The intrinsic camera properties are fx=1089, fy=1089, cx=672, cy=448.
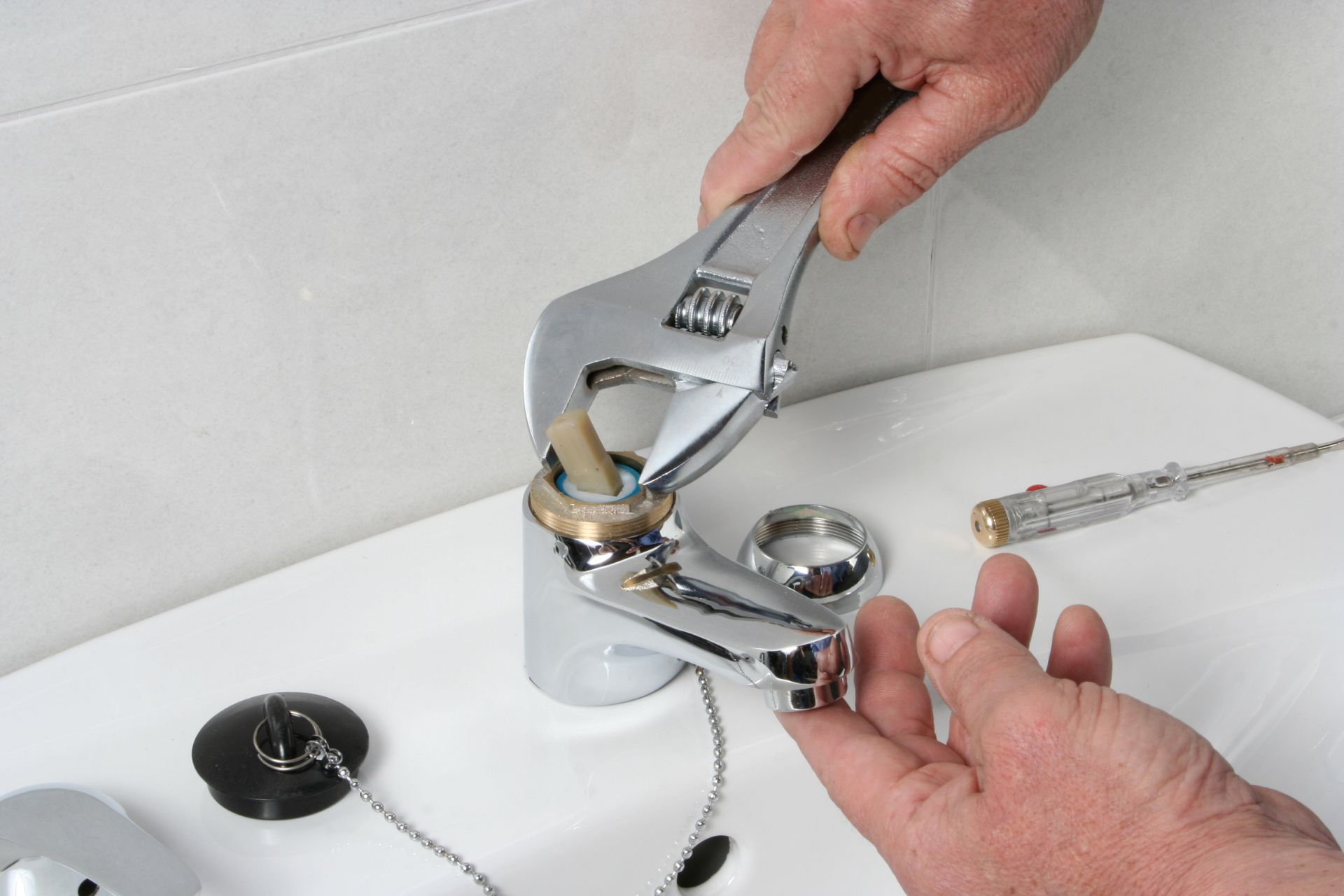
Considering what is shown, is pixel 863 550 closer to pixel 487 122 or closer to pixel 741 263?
pixel 741 263

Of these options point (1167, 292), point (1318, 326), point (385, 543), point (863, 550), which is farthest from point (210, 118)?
point (1318, 326)

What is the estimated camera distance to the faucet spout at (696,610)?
1.37 ft

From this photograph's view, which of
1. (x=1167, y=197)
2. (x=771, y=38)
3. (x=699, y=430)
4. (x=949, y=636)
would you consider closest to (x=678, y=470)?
(x=699, y=430)

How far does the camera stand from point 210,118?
462 mm

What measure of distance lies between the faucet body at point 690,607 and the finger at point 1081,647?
0.33 feet

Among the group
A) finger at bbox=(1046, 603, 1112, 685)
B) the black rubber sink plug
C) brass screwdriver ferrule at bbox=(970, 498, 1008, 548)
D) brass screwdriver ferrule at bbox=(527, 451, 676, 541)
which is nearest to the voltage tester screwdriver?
brass screwdriver ferrule at bbox=(970, 498, 1008, 548)

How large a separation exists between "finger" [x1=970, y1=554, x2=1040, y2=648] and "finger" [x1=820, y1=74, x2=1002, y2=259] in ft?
0.51

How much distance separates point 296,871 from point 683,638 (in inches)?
7.2

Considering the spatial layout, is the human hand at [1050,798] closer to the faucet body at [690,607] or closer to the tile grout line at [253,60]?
the faucet body at [690,607]

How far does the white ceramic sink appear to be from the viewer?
0.46 m

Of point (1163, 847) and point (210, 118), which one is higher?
point (210, 118)

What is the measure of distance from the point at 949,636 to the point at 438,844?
0.22m

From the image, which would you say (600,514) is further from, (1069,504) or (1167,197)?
(1167,197)

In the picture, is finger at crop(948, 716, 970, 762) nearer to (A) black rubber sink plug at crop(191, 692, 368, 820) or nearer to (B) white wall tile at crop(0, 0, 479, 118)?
(A) black rubber sink plug at crop(191, 692, 368, 820)
